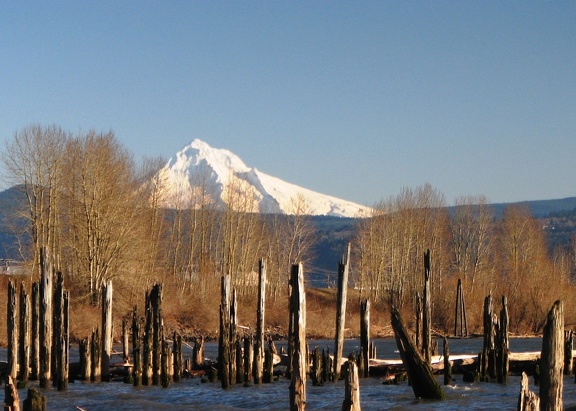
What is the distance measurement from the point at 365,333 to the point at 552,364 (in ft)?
55.1

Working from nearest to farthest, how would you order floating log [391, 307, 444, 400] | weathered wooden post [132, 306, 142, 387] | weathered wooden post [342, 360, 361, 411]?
1. weathered wooden post [342, 360, 361, 411]
2. floating log [391, 307, 444, 400]
3. weathered wooden post [132, 306, 142, 387]

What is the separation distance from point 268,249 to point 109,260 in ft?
139

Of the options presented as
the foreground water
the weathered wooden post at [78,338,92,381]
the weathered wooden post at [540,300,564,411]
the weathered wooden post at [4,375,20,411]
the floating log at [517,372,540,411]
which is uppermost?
the weathered wooden post at [540,300,564,411]

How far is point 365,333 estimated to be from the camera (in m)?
27.2

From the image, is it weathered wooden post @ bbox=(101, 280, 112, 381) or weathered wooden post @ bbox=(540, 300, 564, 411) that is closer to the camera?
weathered wooden post @ bbox=(540, 300, 564, 411)

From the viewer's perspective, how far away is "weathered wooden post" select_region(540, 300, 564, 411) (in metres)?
10.5

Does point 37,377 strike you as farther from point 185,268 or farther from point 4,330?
point 185,268

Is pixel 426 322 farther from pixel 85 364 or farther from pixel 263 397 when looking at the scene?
pixel 85 364

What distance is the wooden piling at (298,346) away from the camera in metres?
16.0

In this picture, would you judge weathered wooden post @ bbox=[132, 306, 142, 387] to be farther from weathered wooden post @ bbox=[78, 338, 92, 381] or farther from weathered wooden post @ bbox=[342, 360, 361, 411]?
weathered wooden post @ bbox=[342, 360, 361, 411]

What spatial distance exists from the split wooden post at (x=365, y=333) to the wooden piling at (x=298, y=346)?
416 inches

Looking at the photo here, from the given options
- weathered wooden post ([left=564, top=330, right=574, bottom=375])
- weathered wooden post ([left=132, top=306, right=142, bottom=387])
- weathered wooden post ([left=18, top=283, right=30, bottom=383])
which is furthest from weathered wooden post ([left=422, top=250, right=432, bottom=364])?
weathered wooden post ([left=18, top=283, right=30, bottom=383])

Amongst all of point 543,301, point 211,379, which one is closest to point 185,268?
point 543,301

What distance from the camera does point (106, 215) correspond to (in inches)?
2088
